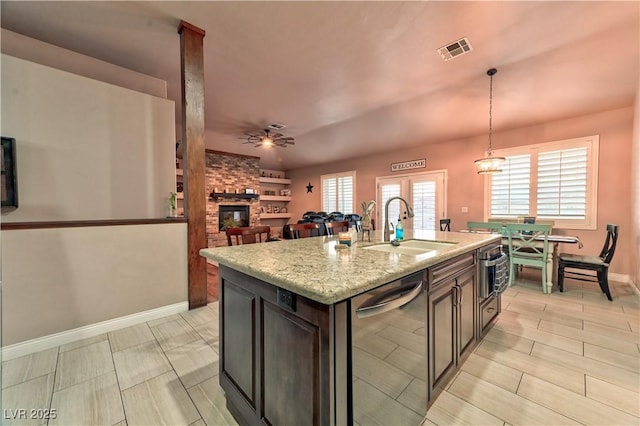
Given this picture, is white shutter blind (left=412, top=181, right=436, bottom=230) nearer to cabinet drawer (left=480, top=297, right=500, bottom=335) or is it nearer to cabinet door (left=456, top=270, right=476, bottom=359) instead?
cabinet drawer (left=480, top=297, right=500, bottom=335)

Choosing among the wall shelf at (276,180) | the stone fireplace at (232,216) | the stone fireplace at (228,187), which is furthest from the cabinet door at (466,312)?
the wall shelf at (276,180)

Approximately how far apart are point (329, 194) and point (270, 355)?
763 cm

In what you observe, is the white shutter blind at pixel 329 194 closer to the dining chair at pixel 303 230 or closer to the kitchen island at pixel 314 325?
the dining chair at pixel 303 230

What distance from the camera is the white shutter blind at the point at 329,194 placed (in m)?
8.40

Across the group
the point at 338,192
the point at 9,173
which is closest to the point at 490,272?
the point at 9,173

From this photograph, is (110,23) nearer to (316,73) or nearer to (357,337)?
(316,73)

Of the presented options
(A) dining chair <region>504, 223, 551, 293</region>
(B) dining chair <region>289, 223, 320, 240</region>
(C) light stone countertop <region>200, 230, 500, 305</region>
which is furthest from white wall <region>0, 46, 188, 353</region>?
(A) dining chair <region>504, 223, 551, 293</region>

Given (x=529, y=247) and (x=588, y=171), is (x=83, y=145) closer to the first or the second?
(x=529, y=247)

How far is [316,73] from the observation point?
3.71m

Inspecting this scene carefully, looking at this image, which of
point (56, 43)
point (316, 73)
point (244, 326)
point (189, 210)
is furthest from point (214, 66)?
point (244, 326)

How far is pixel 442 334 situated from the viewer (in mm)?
1479

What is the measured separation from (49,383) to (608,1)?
18.1 ft

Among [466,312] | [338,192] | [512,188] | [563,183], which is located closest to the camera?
[466,312]

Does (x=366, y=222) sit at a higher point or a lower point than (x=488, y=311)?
higher
